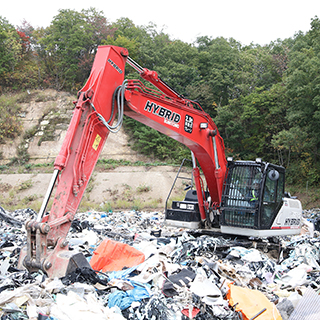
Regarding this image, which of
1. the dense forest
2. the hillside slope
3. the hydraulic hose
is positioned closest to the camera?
the hydraulic hose

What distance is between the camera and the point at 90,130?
185 inches

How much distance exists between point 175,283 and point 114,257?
4.62 ft

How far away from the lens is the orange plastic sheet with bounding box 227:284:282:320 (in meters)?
4.16

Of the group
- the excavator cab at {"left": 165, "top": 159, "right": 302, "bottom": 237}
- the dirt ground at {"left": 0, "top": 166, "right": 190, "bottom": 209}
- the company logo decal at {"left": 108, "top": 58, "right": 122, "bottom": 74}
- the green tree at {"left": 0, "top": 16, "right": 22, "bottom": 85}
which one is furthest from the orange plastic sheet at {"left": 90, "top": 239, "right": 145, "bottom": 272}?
the green tree at {"left": 0, "top": 16, "right": 22, "bottom": 85}

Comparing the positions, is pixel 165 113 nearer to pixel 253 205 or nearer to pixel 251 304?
pixel 253 205

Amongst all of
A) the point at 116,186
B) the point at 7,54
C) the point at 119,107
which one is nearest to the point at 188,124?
the point at 119,107

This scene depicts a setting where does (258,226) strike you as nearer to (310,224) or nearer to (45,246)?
(45,246)

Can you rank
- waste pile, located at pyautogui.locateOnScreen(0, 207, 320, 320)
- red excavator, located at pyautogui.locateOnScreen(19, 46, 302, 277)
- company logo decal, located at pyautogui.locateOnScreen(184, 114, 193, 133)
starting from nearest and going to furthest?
waste pile, located at pyautogui.locateOnScreen(0, 207, 320, 320), red excavator, located at pyautogui.locateOnScreen(19, 46, 302, 277), company logo decal, located at pyautogui.locateOnScreen(184, 114, 193, 133)

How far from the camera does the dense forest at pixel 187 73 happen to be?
82.3 ft

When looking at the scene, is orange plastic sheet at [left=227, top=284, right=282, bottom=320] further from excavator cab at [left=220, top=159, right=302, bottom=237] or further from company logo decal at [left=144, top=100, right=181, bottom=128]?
company logo decal at [left=144, top=100, right=181, bottom=128]

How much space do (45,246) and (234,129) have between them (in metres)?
23.2

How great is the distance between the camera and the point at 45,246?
13.4ft

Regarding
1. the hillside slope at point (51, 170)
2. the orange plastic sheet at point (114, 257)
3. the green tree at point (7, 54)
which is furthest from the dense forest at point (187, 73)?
the orange plastic sheet at point (114, 257)

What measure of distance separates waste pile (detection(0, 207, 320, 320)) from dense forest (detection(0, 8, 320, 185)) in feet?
53.6
